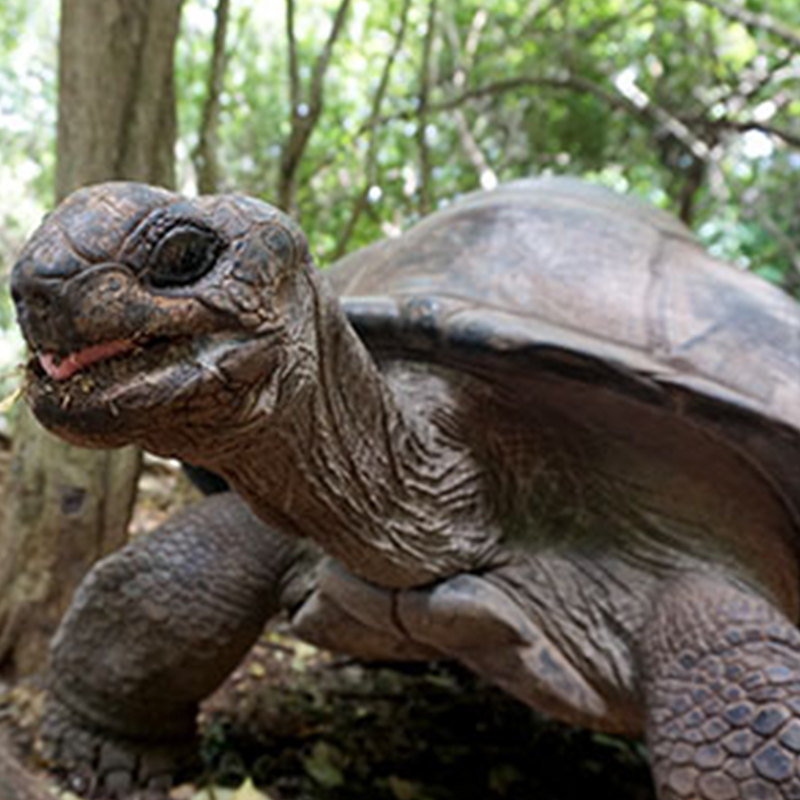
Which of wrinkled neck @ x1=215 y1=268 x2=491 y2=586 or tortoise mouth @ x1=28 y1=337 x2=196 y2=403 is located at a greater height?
tortoise mouth @ x1=28 y1=337 x2=196 y2=403

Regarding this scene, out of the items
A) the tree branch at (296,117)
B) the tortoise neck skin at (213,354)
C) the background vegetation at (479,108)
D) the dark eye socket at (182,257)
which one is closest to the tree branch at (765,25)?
the background vegetation at (479,108)

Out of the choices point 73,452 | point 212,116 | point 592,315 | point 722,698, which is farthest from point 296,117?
point 722,698

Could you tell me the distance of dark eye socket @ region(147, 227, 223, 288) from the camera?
134 cm

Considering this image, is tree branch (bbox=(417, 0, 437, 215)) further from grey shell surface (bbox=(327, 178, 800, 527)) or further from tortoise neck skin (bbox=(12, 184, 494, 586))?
tortoise neck skin (bbox=(12, 184, 494, 586))

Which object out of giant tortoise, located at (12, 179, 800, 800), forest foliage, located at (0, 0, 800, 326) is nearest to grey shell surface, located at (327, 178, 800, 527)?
giant tortoise, located at (12, 179, 800, 800)

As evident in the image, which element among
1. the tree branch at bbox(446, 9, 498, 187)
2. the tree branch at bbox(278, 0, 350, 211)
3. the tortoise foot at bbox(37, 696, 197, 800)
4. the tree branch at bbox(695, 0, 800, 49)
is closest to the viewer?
the tortoise foot at bbox(37, 696, 197, 800)

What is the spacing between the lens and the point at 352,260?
3.10 metres

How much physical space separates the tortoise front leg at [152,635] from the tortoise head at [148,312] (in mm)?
997

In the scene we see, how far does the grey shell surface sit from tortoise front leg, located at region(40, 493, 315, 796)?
0.69 meters

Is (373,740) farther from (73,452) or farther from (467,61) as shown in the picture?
(467,61)

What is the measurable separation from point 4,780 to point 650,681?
4.30 ft

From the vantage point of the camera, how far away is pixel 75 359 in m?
1.30

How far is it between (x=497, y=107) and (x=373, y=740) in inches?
221

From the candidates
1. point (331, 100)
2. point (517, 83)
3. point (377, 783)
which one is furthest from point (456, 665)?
point (331, 100)
